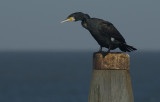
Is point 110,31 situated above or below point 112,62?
above

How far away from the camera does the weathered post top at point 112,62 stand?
476 centimetres

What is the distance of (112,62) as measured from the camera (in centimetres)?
481

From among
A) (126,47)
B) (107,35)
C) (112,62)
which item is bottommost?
(112,62)

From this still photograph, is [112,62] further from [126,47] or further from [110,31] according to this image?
[126,47]

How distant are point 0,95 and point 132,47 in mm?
59421

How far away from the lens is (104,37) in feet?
22.5

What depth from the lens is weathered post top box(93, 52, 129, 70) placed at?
4.76 m

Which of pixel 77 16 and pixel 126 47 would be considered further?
pixel 126 47

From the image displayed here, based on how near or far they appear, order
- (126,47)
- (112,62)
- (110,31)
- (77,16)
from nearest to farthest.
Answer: (112,62), (77,16), (110,31), (126,47)

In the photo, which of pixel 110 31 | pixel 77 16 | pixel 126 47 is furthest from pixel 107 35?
pixel 77 16

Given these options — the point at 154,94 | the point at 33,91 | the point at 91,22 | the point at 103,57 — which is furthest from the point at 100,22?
the point at 33,91

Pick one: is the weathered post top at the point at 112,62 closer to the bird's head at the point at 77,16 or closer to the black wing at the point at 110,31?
the bird's head at the point at 77,16

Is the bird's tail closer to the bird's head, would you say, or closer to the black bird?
the black bird

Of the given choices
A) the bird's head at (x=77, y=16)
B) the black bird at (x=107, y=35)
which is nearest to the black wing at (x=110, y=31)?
the black bird at (x=107, y=35)
